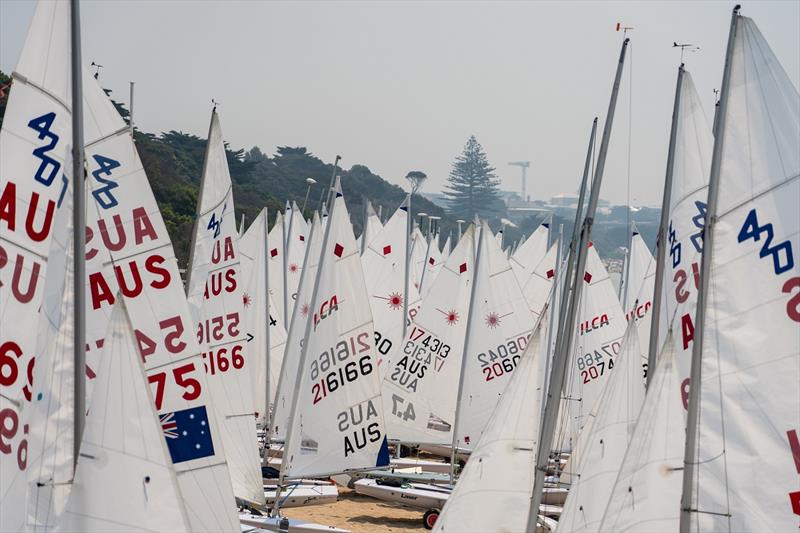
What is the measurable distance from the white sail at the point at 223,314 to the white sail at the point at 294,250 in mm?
14895

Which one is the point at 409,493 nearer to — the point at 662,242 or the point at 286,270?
the point at 662,242

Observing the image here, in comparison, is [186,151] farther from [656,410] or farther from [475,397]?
[656,410]

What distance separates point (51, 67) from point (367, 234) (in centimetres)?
2564

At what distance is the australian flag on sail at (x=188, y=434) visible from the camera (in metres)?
11.0

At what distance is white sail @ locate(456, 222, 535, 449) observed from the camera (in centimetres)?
2164

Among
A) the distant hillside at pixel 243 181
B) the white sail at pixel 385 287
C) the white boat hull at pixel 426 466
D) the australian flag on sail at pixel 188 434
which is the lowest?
the australian flag on sail at pixel 188 434

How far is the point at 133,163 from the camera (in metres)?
10.4

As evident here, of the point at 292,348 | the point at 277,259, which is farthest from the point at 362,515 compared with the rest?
the point at 277,259

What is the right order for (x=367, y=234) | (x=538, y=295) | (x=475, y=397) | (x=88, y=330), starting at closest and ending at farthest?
(x=88, y=330) < (x=475, y=397) < (x=538, y=295) < (x=367, y=234)

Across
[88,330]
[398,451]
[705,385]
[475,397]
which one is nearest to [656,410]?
[705,385]

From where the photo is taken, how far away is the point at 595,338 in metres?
24.4

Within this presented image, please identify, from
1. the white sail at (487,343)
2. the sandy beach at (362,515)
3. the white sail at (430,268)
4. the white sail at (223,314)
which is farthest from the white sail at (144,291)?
the white sail at (430,268)

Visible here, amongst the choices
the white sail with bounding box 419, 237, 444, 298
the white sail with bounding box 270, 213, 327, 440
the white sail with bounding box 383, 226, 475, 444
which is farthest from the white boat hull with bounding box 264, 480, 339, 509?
the white sail with bounding box 419, 237, 444, 298

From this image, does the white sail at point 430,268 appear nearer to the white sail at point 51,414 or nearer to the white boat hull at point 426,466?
the white boat hull at point 426,466
